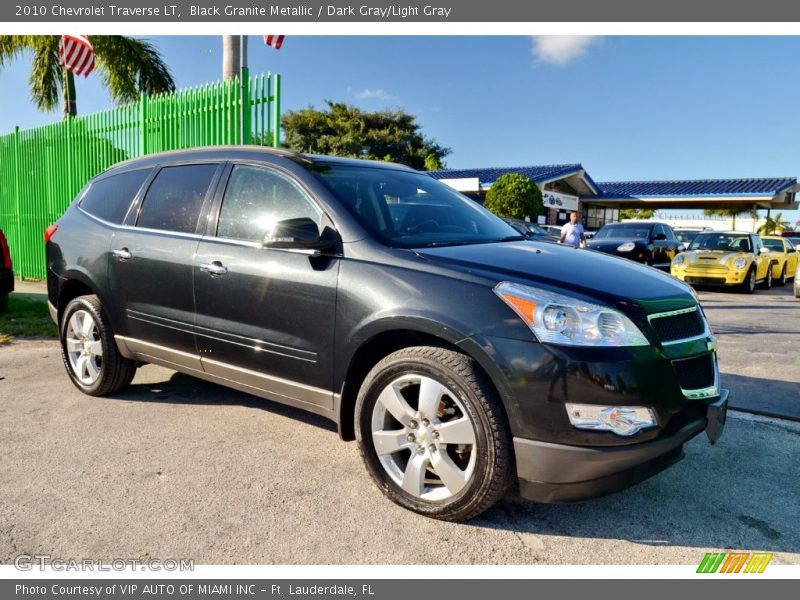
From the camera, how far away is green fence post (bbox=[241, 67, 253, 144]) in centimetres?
716

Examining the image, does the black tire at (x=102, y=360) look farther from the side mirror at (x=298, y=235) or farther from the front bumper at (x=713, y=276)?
the front bumper at (x=713, y=276)

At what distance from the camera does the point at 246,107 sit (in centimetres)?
718

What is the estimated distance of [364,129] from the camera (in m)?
40.8

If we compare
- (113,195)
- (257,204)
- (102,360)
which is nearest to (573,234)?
(113,195)

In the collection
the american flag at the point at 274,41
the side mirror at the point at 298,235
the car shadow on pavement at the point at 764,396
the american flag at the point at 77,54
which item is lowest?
the car shadow on pavement at the point at 764,396

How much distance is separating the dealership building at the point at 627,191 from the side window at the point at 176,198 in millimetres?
21843

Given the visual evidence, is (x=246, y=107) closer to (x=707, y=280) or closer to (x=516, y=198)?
(x=707, y=280)

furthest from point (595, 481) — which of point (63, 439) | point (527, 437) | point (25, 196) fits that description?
point (25, 196)

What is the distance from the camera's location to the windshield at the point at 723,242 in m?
14.0

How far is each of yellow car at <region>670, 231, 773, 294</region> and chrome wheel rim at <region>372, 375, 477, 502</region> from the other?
12249mm

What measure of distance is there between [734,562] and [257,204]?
9.78 ft

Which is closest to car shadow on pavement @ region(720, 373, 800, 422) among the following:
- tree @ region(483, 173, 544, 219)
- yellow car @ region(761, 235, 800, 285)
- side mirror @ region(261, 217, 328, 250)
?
side mirror @ region(261, 217, 328, 250)

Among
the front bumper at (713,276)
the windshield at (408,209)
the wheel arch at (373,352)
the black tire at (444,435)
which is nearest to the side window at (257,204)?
the windshield at (408,209)

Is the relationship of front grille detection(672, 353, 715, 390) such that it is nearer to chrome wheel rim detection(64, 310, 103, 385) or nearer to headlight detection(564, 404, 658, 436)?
headlight detection(564, 404, 658, 436)
